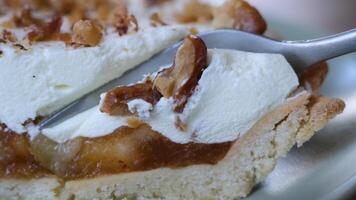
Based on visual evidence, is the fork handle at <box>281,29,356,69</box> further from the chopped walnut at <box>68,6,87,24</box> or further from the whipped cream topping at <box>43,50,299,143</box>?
the chopped walnut at <box>68,6,87,24</box>

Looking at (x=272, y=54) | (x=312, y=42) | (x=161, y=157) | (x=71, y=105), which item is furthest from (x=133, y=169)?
(x=312, y=42)

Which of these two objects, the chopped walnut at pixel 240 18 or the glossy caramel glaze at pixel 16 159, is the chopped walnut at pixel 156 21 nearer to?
the chopped walnut at pixel 240 18

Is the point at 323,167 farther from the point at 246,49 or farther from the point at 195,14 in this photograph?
the point at 195,14

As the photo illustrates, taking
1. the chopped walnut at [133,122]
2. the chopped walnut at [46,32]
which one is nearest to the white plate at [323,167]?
the chopped walnut at [133,122]

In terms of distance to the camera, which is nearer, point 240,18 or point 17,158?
point 17,158

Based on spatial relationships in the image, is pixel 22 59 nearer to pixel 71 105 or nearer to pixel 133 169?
pixel 71 105

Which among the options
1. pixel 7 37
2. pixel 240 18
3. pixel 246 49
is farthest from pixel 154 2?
pixel 7 37

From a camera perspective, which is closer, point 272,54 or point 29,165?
point 29,165
